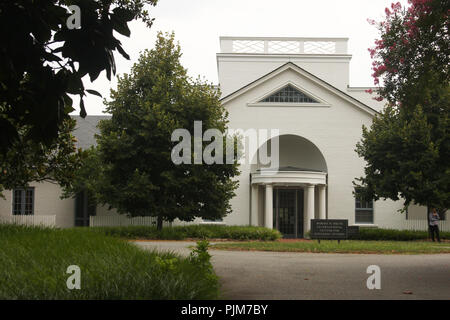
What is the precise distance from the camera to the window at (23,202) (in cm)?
3159

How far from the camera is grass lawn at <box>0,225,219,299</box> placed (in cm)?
592

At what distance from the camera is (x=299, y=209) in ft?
104

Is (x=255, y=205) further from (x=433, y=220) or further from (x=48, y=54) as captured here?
(x=48, y=54)

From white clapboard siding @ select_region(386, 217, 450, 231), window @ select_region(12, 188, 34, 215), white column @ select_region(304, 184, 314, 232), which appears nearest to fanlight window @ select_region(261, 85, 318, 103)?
white column @ select_region(304, 184, 314, 232)

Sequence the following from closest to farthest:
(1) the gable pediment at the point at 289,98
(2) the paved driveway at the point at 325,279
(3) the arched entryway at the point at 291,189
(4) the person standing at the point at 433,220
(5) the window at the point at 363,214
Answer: (2) the paved driveway at the point at 325,279 < (4) the person standing at the point at 433,220 < (3) the arched entryway at the point at 291,189 < (1) the gable pediment at the point at 289,98 < (5) the window at the point at 363,214

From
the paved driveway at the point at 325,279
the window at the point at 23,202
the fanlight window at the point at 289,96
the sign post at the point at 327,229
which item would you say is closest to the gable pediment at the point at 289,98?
the fanlight window at the point at 289,96

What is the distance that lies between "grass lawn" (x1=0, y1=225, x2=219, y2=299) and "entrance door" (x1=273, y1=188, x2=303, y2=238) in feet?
76.0

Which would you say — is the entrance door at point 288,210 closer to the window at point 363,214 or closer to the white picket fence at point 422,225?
the window at point 363,214

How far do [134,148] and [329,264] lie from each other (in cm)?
1366

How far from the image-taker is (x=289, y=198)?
31.9m

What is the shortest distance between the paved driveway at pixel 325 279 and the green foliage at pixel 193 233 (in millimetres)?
11094

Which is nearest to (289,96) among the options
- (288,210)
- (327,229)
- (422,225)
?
(288,210)
